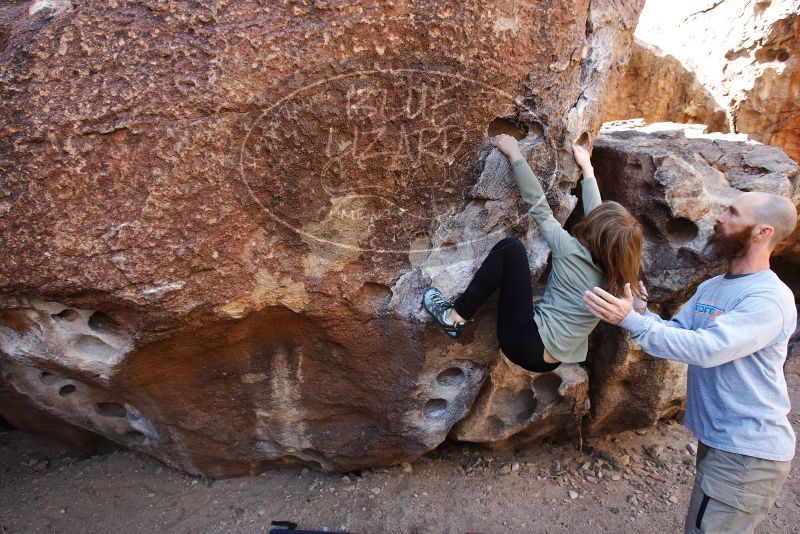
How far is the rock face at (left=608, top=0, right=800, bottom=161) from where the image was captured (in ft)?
12.8

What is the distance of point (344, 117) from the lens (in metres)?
2.02

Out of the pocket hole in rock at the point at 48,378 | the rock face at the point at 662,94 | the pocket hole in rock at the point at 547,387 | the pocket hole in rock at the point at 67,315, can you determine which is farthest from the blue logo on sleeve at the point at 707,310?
the rock face at the point at 662,94

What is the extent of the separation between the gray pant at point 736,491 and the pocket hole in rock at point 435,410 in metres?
1.12

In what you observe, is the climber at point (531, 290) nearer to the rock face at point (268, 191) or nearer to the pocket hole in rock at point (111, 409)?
the rock face at point (268, 191)

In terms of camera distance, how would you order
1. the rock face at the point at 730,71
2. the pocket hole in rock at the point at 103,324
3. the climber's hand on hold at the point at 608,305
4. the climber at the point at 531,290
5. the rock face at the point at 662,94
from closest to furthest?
the climber's hand on hold at the point at 608,305 < the climber at the point at 531,290 < the pocket hole in rock at the point at 103,324 < the rock face at the point at 730,71 < the rock face at the point at 662,94

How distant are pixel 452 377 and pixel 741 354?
1215 mm

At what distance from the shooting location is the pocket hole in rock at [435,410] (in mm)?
2609

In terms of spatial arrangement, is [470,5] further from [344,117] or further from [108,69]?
[108,69]

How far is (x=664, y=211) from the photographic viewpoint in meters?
2.57

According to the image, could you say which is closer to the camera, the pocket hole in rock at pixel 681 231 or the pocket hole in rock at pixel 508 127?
the pocket hole in rock at pixel 508 127

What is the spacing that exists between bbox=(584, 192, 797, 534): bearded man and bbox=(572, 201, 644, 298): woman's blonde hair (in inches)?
8.8

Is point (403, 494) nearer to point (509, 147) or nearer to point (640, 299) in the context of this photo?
point (640, 299)

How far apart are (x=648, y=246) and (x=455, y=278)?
106 centimetres

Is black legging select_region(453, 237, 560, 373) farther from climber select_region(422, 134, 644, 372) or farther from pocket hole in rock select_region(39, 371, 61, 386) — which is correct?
pocket hole in rock select_region(39, 371, 61, 386)
